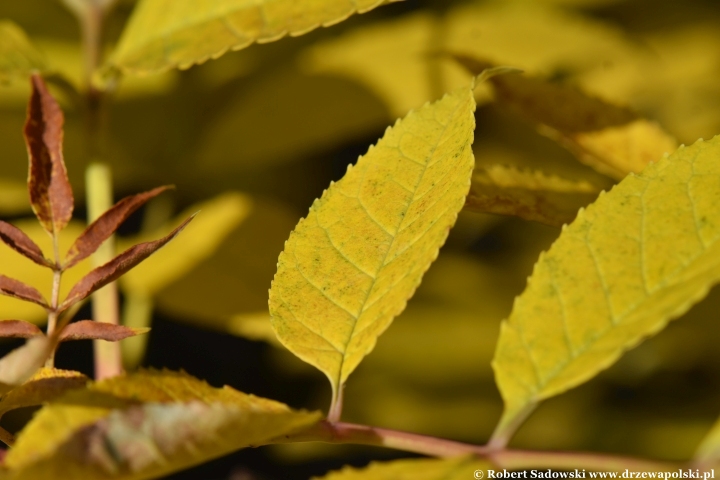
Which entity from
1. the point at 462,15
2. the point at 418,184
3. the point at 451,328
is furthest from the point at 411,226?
the point at 451,328

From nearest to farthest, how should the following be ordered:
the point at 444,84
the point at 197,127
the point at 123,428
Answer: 1. the point at 123,428
2. the point at 444,84
3. the point at 197,127

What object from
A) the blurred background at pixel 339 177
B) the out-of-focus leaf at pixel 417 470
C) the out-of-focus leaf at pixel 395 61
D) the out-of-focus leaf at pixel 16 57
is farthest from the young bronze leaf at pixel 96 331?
the out-of-focus leaf at pixel 395 61

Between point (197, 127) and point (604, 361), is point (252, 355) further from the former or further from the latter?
point (604, 361)

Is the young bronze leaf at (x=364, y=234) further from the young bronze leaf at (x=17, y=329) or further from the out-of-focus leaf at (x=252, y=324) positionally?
the out-of-focus leaf at (x=252, y=324)

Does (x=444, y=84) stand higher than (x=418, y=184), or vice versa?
(x=444, y=84)

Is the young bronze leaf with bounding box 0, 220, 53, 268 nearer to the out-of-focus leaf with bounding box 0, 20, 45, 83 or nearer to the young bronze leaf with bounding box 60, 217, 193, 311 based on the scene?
the young bronze leaf with bounding box 60, 217, 193, 311

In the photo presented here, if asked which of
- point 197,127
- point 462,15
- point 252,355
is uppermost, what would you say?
point 462,15
